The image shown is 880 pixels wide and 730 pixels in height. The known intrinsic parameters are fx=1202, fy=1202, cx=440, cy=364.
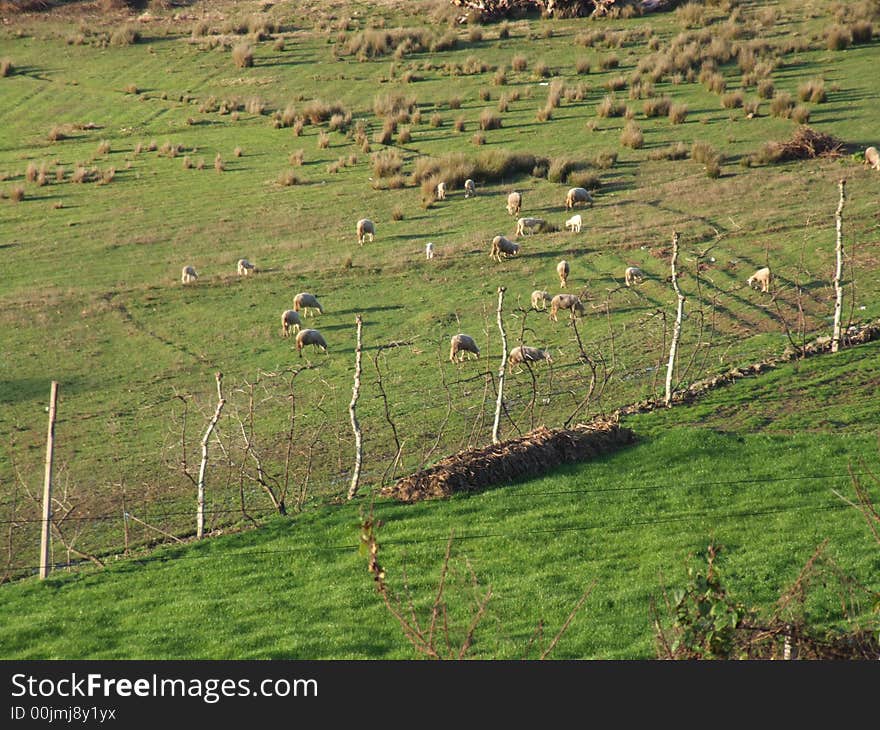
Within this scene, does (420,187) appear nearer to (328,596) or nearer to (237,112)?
(237,112)

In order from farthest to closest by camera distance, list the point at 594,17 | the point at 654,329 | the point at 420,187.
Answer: the point at 594,17 < the point at 420,187 < the point at 654,329

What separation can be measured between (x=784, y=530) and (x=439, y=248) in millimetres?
19548

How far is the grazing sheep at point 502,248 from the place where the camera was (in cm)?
3100

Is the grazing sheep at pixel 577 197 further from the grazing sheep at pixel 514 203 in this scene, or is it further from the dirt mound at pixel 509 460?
the dirt mound at pixel 509 460

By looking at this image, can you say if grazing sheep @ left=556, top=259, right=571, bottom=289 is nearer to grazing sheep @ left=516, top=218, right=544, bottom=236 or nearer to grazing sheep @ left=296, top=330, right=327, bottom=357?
grazing sheep @ left=516, top=218, right=544, bottom=236

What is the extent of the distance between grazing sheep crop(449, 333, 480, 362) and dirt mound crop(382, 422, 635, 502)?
22.9 ft

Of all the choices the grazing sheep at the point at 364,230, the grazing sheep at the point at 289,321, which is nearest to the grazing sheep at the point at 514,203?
the grazing sheep at the point at 364,230

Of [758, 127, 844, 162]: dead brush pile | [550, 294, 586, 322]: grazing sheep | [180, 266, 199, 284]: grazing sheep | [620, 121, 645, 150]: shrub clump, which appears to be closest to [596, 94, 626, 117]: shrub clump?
[620, 121, 645, 150]: shrub clump

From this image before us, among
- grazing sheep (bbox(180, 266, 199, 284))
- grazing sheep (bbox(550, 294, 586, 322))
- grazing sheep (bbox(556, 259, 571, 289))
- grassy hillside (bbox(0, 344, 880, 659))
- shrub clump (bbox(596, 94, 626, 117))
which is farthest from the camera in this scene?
shrub clump (bbox(596, 94, 626, 117))

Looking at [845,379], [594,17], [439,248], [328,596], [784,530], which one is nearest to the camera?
[328,596]

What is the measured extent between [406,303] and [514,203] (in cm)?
716

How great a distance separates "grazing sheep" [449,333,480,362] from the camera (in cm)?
2459

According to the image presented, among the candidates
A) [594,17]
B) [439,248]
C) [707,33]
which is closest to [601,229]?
[439,248]

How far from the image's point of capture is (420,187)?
38.7 m
